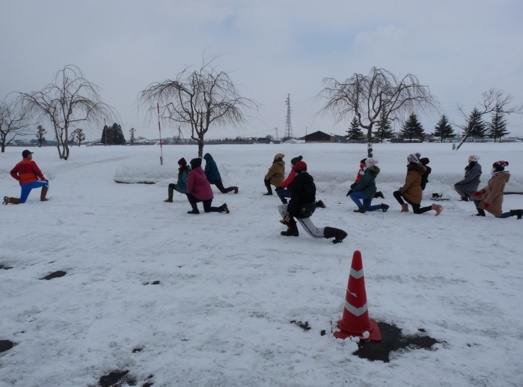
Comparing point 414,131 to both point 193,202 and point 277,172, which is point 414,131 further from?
point 193,202

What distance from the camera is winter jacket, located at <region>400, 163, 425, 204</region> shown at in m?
A: 8.20

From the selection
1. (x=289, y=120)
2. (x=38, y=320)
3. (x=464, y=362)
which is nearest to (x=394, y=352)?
(x=464, y=362)

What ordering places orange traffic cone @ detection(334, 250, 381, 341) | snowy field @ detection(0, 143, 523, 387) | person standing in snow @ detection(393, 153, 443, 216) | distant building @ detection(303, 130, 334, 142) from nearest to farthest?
snowy field @ detection(0, 143, 523, 387) → orange traffic cone @ detection(334, 250, 381, 341) → person standing in snow @ detection(393, 153, 443, 216) → distant building @ detection(303, 130, 334, 142)

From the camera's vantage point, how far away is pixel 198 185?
830 cm

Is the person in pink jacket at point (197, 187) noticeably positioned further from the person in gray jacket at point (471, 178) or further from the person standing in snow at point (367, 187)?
the person in gray jacket at point (471, 178)

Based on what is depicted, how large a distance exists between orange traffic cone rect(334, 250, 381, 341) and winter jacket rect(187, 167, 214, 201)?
5.77 m

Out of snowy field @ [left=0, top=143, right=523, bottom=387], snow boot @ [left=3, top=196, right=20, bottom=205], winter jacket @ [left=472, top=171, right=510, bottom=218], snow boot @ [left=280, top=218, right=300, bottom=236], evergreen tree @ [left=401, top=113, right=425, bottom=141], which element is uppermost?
evergreen tree @ [left=401, top=113, right=425, bottom=141]

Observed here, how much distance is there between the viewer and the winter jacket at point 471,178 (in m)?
9.23

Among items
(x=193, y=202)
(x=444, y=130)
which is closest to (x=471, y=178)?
(x=193, y=202)

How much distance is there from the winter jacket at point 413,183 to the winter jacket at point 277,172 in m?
3.58

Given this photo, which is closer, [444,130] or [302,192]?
[302,192]

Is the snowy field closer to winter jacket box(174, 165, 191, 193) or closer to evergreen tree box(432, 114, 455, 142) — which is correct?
winter jacket box(174, 165, 191, 193)

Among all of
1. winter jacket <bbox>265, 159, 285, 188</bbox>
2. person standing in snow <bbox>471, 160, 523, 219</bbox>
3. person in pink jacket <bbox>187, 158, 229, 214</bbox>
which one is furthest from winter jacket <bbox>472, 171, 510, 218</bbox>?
person in pink jacket <bbox>187, 158, 229, 214</bbox>

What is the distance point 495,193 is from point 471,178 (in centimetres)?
200
